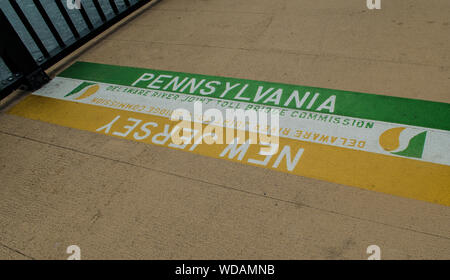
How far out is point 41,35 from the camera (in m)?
3.45

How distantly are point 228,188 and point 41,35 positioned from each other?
9.94ft

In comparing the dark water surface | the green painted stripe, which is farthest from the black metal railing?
the green painted stripe

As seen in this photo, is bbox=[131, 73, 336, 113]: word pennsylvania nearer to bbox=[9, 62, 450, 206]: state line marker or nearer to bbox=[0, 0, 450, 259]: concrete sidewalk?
bbox=[9, 62, 450, 206]: state line marker

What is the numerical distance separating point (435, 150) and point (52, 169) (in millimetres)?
2587

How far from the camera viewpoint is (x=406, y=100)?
2330 mm

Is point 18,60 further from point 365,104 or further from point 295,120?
point 365,104

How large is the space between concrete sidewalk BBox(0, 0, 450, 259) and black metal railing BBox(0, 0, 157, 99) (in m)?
0.18

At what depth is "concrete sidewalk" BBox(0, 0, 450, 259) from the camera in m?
1.61

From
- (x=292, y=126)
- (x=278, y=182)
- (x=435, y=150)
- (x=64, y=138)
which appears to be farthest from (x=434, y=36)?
(x=64, y=138)

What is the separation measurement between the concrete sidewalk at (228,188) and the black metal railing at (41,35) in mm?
178

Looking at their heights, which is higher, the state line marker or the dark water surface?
the dark water surface

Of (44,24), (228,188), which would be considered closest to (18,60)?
(44,24)

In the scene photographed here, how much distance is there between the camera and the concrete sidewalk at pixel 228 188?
1609mm

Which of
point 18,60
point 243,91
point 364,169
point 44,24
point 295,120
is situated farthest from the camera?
point 44,24
